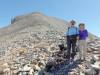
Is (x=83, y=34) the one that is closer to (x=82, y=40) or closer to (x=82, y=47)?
(x=82, y=40)

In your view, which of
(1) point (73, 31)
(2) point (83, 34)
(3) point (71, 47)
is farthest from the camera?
(3) point (71, 47)

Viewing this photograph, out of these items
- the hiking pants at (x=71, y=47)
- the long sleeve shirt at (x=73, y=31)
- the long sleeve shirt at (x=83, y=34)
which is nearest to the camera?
the long sleeve shirt at (x=83, y=34)

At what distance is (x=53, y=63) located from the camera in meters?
16.7

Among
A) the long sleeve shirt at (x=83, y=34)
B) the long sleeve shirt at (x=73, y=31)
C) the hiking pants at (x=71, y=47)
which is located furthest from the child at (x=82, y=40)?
the hiking pants at (x=71, y=47)

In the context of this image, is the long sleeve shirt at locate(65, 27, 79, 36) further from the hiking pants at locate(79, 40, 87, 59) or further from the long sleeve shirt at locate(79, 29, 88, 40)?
the hiking pants at locate(79, 40, 87, 59)

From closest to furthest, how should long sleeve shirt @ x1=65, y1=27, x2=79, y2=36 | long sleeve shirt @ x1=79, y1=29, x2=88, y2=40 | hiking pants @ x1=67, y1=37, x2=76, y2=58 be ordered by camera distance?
long sleeve shirt @ x1=79, y1=29, x2=88, y2=40
long sleeve shirt @ x1=65, y1=27, x2=79, y2=36
hiking pants @ x1=67, y1=37, x2=76, y2=58

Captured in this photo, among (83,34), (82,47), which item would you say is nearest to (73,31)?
(83,34)

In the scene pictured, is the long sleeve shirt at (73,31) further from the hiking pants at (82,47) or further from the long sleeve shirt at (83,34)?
the hiking pants at (82,47)

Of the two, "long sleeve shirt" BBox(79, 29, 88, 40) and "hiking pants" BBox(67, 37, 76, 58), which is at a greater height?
"long sleeve shirt" BBox(79, 29, 88, 40)

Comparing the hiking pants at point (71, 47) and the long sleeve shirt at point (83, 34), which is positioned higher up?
the long sleeve shirt at point (83, 34)

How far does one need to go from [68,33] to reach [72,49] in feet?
3.39

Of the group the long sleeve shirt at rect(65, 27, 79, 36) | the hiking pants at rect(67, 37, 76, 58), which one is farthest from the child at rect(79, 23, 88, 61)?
the hiking pants at rect(67, 37, 76, 58)

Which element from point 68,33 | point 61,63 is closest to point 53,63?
point 61,63

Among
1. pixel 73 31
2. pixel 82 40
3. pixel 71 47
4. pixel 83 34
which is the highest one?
pixel 73 31
